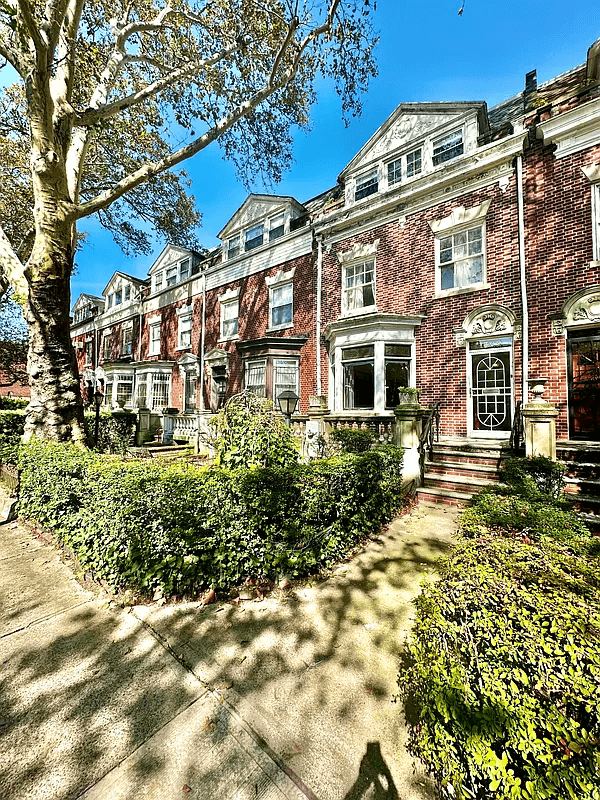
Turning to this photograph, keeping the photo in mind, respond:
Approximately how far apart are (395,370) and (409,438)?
3.77 metres

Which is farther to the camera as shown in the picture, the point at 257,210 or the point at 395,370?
the point at 257,210

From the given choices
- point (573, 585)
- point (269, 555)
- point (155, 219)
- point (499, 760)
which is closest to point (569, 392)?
point (573, 585)

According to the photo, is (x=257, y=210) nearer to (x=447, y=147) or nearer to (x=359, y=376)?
(x=447, y=147)

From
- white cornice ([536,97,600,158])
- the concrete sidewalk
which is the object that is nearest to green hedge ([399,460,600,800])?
the concrete sidewalk

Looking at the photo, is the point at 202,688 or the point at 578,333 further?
the point at 578,333

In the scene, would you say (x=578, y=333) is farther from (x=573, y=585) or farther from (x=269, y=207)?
(x=269, y=207)

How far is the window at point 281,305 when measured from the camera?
14.2 meters

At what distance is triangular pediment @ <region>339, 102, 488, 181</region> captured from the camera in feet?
32.1

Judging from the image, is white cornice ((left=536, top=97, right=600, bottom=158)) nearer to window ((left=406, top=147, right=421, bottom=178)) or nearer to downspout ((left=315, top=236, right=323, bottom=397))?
window ((left=406, top=147, right=421, bottom=178))

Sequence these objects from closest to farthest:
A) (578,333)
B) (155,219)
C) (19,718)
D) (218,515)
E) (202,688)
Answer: (19,718)
(202,688)
(218,515)
(578,333)
(155,219)

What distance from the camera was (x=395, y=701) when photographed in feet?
7.89

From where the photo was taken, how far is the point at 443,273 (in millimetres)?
10125

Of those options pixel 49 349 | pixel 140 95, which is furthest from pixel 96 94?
pixel 49 349

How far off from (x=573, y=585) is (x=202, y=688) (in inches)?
109
